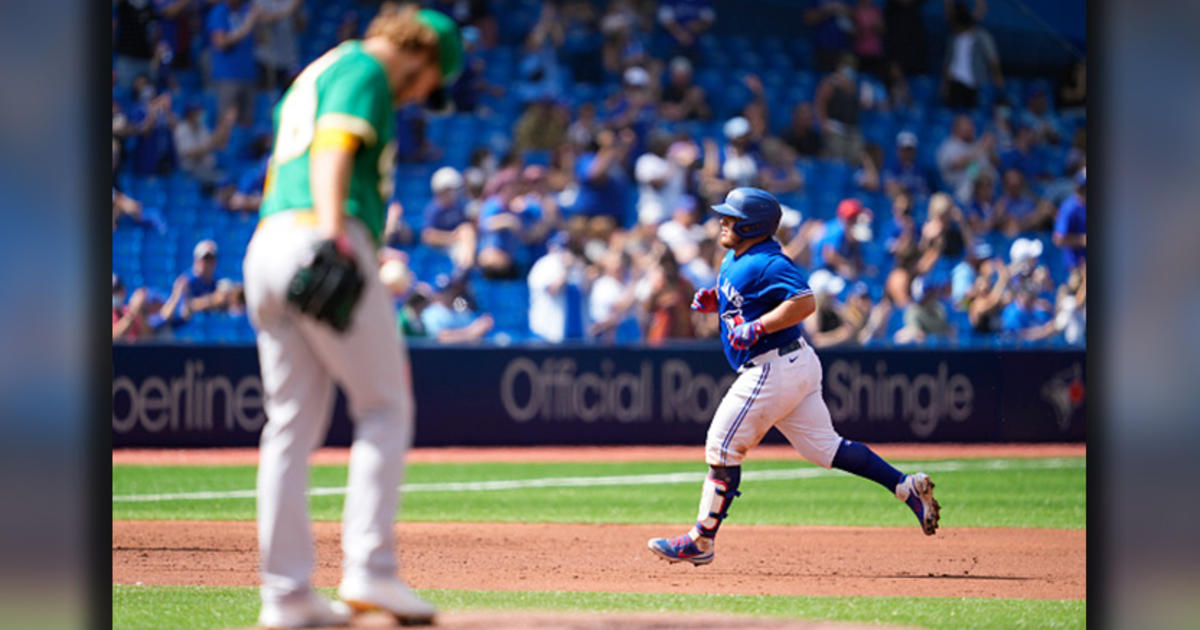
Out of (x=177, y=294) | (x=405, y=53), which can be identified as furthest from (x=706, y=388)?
(x=405, y=53)

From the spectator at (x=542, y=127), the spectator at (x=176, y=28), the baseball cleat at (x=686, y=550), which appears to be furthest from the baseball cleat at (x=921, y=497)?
the spectator at (x=176, y=28)

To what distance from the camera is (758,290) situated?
7156 mm

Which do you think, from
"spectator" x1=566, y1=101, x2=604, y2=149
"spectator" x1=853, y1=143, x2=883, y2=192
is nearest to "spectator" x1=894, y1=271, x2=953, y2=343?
"spectator" x1=853, y1=143, x2=883, y2=192

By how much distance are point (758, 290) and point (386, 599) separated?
3.19 metres

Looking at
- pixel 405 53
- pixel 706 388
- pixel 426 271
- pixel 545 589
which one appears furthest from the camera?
pixel 426 271

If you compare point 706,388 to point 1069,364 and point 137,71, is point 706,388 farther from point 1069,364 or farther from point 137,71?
point 137,71

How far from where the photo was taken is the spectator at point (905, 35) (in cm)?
2019

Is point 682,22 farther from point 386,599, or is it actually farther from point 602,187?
point 386,599

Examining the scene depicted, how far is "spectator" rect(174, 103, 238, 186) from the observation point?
17359 mm

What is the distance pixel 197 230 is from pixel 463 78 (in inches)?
156

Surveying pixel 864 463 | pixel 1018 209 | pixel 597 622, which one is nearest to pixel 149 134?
pixel 1018 209

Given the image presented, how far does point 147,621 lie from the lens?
6051 millimetres

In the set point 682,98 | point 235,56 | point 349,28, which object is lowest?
point 682,98

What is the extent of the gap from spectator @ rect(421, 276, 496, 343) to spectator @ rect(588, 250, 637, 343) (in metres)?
1.13
